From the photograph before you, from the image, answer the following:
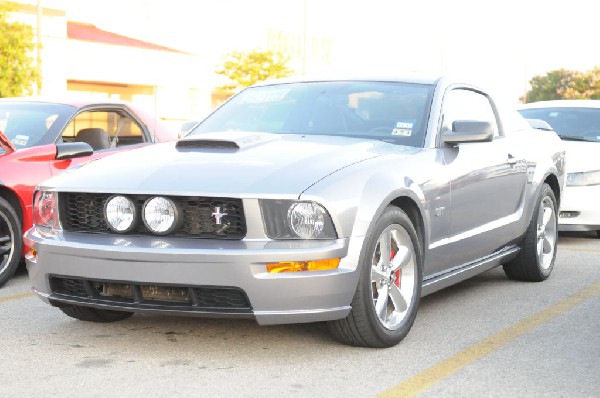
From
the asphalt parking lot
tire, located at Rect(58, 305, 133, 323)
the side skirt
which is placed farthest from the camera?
the side skirt

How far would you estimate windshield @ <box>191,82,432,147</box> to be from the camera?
6.09 meters

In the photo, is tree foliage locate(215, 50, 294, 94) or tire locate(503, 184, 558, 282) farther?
tree foliage locate(215, 50, 294, 94)

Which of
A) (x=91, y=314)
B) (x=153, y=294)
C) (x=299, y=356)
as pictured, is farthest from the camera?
(x=91, y=314)

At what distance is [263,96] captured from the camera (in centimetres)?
675

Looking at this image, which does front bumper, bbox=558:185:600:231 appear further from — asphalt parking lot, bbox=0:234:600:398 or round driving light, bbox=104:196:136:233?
round driving light, bbox=104:196:136:233

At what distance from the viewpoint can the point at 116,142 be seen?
29.5ft

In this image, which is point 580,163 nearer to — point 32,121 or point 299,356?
point 32,121

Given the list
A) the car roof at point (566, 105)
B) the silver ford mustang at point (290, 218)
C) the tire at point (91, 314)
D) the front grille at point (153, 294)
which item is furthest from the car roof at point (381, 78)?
the car roof at point (566, 105)

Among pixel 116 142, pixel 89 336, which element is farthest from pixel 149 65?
pixel 89 336

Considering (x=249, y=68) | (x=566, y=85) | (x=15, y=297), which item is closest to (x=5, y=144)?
(x=15, y=297)

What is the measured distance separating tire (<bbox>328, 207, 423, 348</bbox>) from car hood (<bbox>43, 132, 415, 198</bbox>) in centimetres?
42

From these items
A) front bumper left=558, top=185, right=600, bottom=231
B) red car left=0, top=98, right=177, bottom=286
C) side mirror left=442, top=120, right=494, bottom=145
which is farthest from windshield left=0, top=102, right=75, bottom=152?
front bumper left=558, top=185, right=600, bottom=231

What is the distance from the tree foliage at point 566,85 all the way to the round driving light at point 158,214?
261 ft

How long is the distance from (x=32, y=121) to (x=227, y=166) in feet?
12.2
